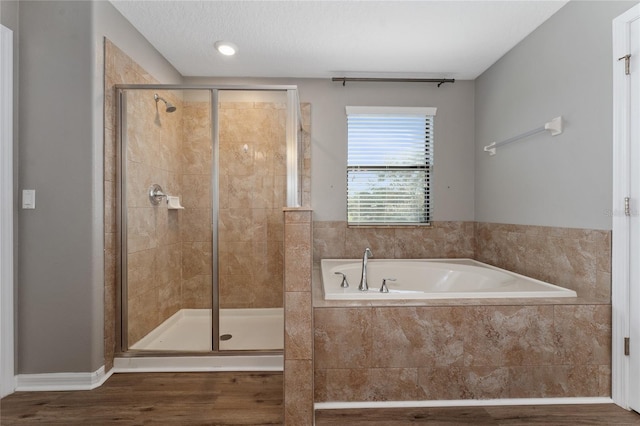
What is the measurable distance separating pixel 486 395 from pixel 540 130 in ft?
5.51

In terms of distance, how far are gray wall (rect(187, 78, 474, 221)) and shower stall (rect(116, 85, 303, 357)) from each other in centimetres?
80

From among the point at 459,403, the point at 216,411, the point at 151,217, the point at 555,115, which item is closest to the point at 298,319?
the point at 216,411

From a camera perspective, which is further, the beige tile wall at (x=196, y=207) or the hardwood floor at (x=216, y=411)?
the beige tile wall at (x=196, y=207)

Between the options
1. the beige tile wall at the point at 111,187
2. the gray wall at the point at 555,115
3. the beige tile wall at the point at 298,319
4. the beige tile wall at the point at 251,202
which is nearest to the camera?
the beige tile wall at the point at 298,319

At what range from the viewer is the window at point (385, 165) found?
2973 millimetres

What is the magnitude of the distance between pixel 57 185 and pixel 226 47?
1.50m

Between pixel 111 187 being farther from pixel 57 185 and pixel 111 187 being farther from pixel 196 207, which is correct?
pixel 196 207

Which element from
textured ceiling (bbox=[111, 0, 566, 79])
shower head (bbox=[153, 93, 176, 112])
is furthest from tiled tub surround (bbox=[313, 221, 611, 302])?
shower head (bbox=[153, 93, 176, 112])

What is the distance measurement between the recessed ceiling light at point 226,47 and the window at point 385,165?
117 cm

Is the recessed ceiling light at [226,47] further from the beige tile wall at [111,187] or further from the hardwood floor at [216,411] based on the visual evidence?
the hardwood floor at [216,411]

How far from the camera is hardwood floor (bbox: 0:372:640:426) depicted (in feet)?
4.85

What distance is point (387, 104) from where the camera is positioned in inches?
116

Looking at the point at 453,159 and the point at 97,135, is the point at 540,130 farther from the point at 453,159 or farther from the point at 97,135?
the point at 97,135

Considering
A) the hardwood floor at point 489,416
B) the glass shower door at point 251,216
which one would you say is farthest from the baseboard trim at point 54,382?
the hardwood floor at point 489,416
